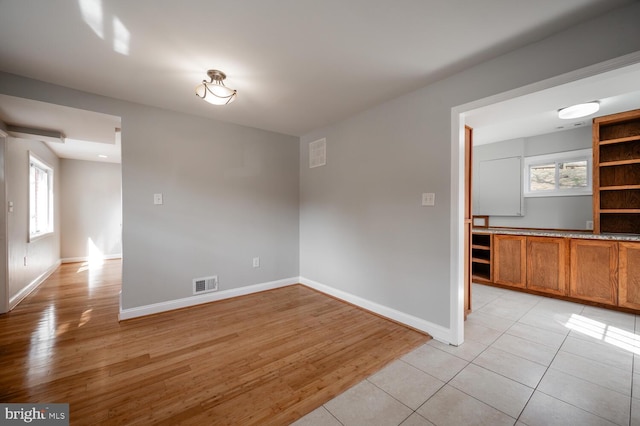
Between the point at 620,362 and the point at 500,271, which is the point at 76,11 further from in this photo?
the point at 500,271

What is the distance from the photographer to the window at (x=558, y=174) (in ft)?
12.5

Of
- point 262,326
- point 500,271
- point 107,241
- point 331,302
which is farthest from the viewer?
point 107,241

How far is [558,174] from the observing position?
159 inches

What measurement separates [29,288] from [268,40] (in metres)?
5.08

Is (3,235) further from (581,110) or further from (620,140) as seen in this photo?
(620,140)

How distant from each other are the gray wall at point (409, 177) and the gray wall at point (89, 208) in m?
5.72

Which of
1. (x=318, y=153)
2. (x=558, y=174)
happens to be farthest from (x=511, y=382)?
(x=558, y=174)

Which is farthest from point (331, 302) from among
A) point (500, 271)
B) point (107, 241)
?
point (107, 241)

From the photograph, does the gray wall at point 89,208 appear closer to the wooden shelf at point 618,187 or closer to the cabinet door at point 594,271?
the cabinet door at point 594,271

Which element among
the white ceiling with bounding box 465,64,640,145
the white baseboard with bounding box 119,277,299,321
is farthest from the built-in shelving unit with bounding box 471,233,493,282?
the white baseboard with bounding box 119,277,299,321

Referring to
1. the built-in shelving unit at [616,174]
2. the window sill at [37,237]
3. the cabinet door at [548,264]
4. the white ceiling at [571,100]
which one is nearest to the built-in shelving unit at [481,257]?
the cabinet door at [548,264]

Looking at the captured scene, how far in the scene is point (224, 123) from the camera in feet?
11.6

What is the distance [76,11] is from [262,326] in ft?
9.57

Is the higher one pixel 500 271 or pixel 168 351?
pixel 500 271
